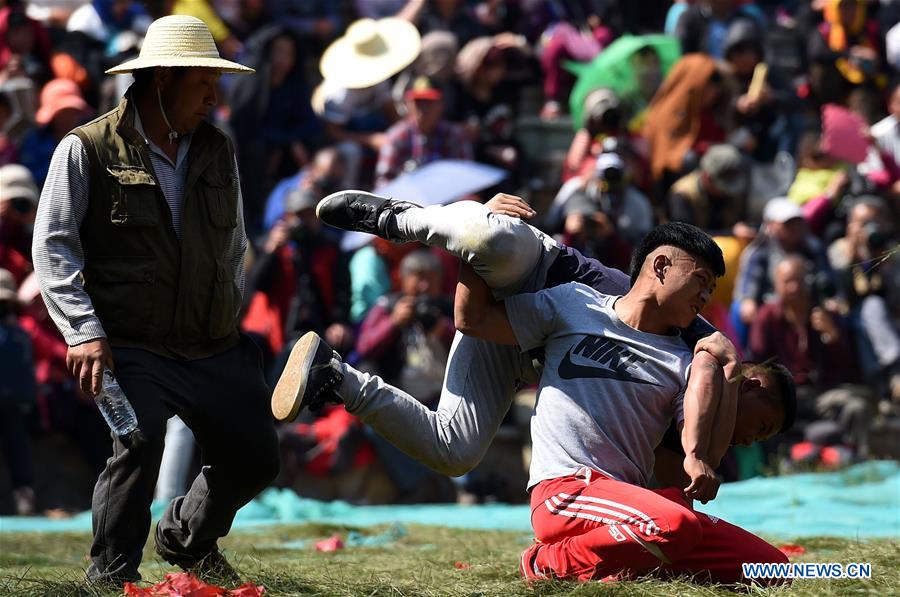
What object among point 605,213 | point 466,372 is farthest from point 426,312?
point 466,372

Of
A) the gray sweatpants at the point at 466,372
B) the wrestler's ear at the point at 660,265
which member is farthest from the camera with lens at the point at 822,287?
the wrestler's ear at the point at 660,265

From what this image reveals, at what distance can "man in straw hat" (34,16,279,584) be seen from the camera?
5.32 metres

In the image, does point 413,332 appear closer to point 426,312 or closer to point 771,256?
point 426,312

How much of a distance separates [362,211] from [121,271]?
86 centimetres

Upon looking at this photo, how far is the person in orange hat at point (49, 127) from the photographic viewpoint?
11.2 metres

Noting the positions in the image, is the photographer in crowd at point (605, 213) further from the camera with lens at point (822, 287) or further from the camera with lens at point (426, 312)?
the camera with lens at point (822, 287)

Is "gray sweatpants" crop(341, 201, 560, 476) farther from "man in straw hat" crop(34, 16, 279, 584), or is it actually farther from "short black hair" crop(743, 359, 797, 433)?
"short black hair" crop(743, 359, 797, 433)

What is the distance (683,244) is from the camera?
17.9ft

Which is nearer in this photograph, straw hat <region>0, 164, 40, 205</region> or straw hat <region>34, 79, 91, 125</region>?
straw hat <region>0, 164, 40, 205</region>

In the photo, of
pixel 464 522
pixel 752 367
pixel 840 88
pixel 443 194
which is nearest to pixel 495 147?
pixel 443 194

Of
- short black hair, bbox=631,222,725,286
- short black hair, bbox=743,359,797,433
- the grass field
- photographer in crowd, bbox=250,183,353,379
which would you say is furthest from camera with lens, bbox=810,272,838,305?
short black hair, bbox=631,222,725,286

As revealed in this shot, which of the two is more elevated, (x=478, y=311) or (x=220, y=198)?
(x=220, y=198)

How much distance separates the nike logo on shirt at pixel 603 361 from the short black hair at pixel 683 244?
0.30 meters

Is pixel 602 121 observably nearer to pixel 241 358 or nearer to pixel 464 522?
pixel 464 522
